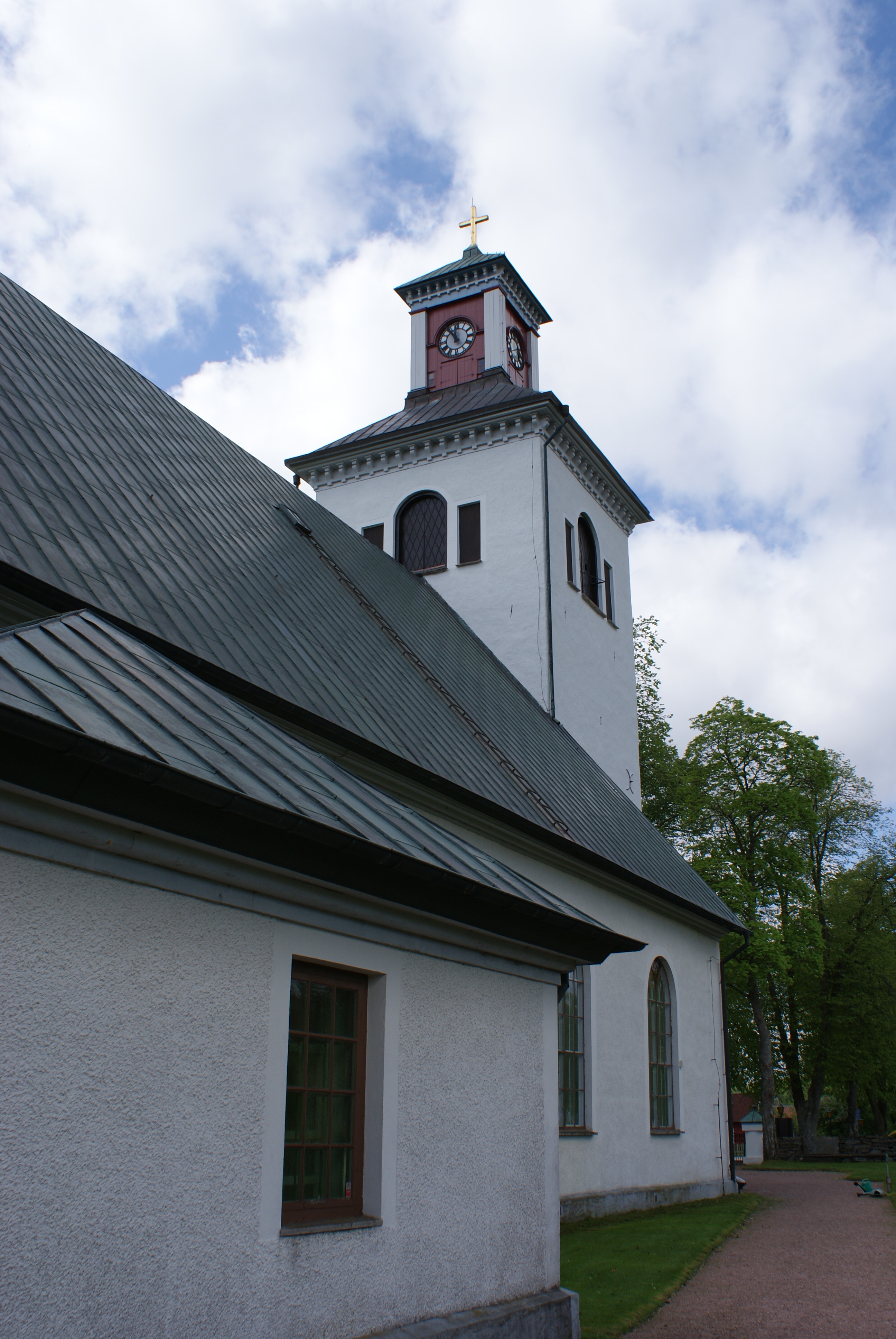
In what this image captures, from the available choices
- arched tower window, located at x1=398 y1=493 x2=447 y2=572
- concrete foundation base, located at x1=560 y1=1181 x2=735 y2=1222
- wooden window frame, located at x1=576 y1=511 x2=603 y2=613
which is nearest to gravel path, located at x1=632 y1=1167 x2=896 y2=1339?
concrete foundation base, located at x1=560 y1=1181 x2=735 y2=1222

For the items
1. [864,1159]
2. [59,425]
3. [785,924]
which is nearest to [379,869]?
[59,425]

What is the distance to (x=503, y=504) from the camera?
1961 centimetres

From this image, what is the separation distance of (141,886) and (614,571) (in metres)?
18.8

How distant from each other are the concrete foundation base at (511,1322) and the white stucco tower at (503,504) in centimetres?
1190

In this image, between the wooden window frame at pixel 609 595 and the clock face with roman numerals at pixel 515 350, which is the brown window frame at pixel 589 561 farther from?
the clock face with roman numerals at pixel 515 350

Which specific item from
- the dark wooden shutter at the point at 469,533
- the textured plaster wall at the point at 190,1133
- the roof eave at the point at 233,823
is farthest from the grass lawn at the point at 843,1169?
the roof eave at the point at 233,823

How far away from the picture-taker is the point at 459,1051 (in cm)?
623

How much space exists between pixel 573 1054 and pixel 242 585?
7237mm

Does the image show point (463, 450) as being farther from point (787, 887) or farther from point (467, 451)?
point (787, 887)

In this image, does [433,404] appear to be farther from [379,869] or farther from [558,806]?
[379,869]

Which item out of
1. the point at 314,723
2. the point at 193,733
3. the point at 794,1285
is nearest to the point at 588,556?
the point at 314,723

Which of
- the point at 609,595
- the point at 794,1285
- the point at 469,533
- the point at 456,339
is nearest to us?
the point at 794,1285

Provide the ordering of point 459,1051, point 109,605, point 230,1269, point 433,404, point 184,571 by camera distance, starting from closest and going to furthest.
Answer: point 230,1269 → point 459,1051 → point 109,605 → point 184,571 → point 433,404

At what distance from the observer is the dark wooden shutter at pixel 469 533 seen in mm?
19750
